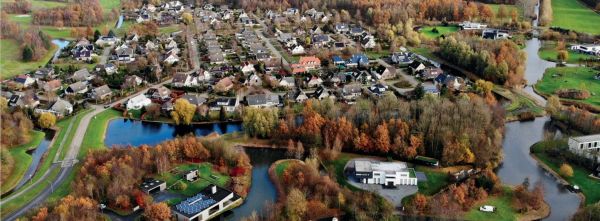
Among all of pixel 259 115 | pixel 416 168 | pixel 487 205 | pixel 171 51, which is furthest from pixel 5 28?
pixel 487 205

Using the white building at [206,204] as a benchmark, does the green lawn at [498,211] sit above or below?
below

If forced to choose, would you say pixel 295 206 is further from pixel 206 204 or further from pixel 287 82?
pixel 287 82

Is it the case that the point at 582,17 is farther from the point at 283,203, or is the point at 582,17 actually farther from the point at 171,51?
the point at 283,203

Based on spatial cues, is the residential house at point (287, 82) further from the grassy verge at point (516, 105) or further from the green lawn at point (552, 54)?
the green lawn at point (552, 54)

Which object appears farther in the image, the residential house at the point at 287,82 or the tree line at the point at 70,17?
the tree line at the point at 70,17

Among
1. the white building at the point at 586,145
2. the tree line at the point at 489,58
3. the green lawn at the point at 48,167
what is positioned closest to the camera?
the green lawn at the point at 48,167

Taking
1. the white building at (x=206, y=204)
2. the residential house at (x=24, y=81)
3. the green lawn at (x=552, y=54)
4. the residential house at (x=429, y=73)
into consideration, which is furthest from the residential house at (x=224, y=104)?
the green lawn at (x=552, y=54)

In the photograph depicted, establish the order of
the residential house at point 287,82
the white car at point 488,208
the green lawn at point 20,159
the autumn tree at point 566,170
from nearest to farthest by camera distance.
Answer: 1. the white car at point 488,208
2. the autumn tree at point 566,170
3. the green lawn at point 20,159
4. the residential house at point 287,82
